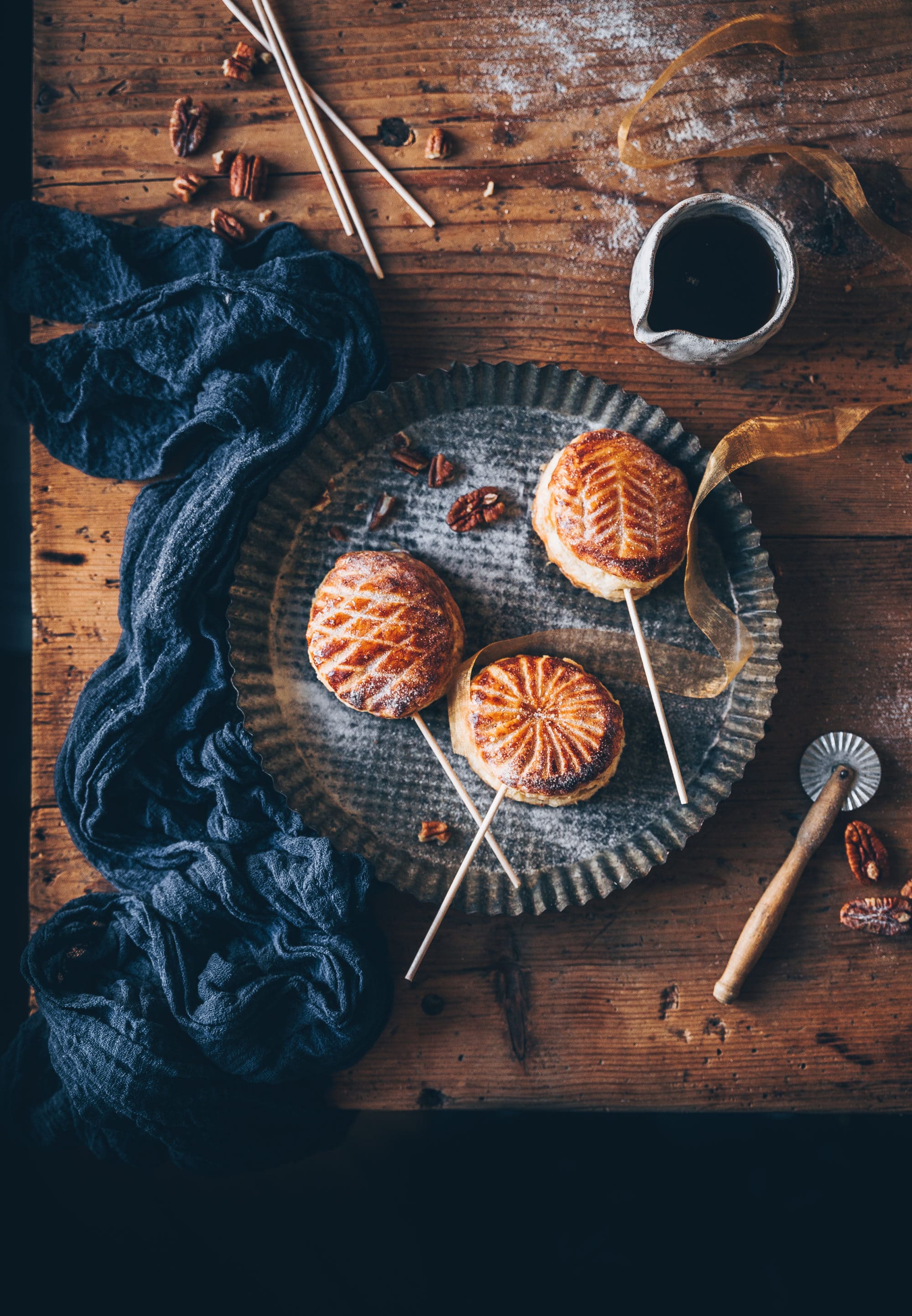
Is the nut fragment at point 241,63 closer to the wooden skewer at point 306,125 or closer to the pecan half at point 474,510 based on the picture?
the wooden skewer at point 306,125

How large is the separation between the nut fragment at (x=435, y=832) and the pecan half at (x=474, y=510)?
0.64 metres

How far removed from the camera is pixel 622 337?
1906 millimetres

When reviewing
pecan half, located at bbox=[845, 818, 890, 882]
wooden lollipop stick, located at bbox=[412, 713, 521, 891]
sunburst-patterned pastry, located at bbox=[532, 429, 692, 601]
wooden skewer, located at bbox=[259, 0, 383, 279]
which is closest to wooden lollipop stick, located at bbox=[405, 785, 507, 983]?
wooden lollipop stick, located at bbox=[412, 713, 521, 891]

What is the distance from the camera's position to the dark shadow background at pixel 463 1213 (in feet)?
7.63

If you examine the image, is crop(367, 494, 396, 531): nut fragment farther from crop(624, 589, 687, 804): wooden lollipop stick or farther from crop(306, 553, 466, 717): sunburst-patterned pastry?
crop(624, 589, 687, 804): wooden lollipop stick

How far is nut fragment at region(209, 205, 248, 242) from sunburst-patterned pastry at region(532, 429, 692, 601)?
2.95 ft

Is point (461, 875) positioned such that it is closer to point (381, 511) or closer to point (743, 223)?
point (381, 511)

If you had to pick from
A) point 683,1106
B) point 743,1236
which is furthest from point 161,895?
point 743,1236

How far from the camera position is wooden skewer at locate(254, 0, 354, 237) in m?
1.87

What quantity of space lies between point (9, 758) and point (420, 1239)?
181 centimetres

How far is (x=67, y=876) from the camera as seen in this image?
1958 mm

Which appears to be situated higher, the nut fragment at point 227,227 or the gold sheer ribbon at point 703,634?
the nut fragment at point 227,227

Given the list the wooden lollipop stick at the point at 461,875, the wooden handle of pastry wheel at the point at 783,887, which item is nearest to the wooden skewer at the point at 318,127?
the wooden lollipop stick at the point at 461,875

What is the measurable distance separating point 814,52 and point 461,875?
6.53 feet
